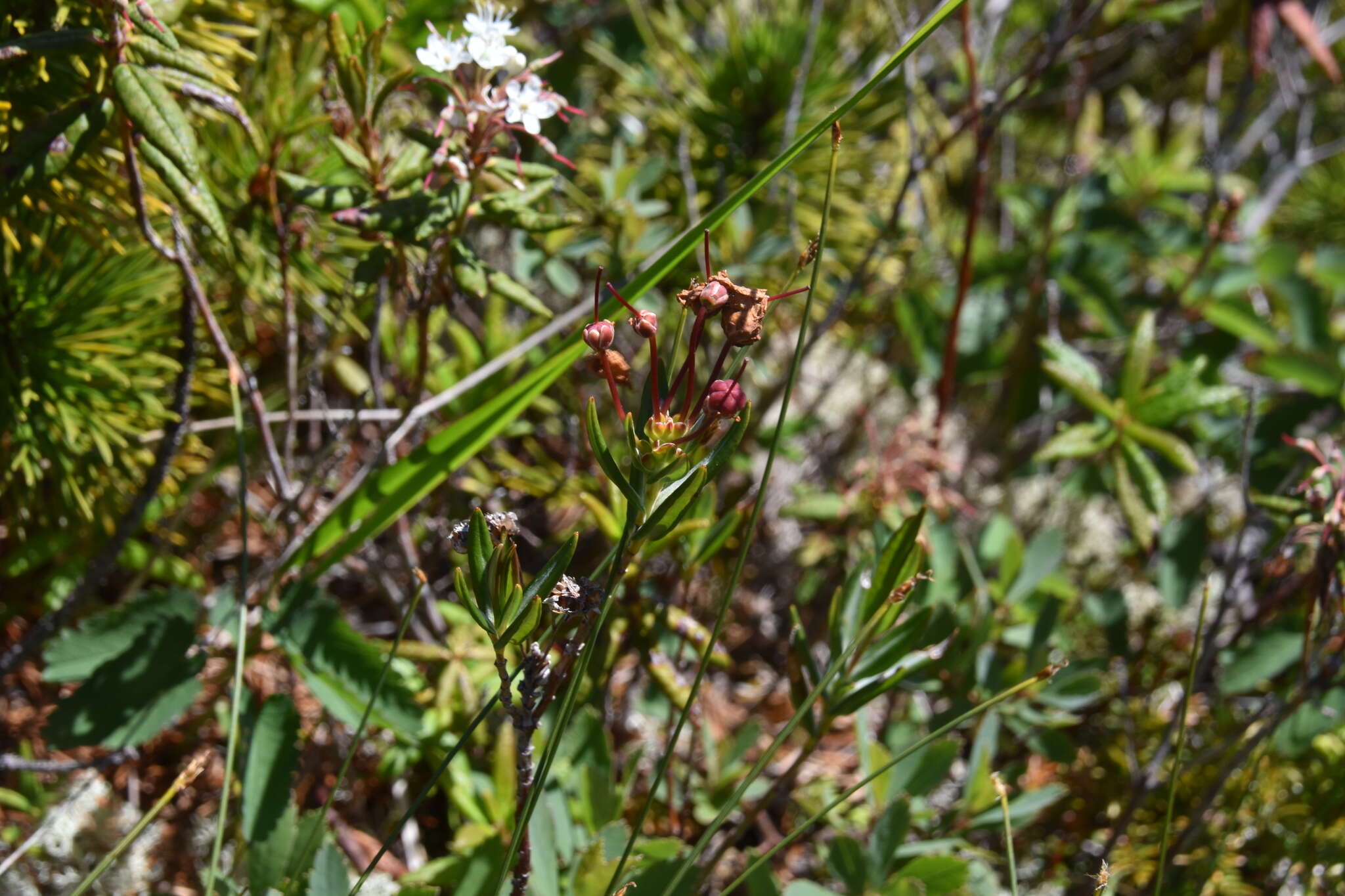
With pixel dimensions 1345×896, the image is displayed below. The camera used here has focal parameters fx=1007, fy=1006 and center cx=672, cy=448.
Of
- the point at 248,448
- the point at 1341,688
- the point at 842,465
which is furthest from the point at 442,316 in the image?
the point at 1341,688

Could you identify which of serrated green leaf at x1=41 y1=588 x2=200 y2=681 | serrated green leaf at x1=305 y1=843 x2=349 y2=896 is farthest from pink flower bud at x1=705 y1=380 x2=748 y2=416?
serrated green leaf at x1=41 y1=588 x2=200 y2=681

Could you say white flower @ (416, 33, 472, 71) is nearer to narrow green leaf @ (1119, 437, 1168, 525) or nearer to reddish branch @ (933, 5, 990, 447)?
reddish branch @ (933, 5, 990, 447)

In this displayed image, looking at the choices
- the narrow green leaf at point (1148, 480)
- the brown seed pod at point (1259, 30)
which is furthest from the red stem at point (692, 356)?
the brown seed pod at point (1259, 30)

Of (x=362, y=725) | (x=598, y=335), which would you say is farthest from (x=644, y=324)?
(x=362, y=725)

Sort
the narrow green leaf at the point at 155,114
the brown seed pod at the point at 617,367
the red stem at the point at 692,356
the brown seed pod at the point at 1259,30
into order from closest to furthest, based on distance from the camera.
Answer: the red stem at the point at 692,356 → the brown seed pod at the point at 617,367 → the narrow green leaf at the point at 155,114 → the brown seed pod at the point at 1259,30

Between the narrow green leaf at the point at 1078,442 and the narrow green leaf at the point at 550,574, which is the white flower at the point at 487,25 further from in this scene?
the narrow green leaf at the point at 1078,442

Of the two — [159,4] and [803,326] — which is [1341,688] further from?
[159,4]

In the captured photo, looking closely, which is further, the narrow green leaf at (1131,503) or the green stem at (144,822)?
the narrow green leaf at (1131,503)

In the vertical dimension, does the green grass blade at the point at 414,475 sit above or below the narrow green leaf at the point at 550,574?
above
